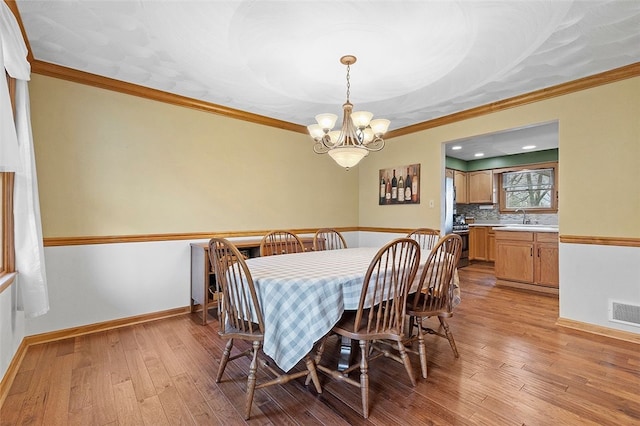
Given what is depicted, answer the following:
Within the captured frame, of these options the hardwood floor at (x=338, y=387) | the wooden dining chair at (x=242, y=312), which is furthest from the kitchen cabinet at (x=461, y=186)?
the wooden dining chair at (x=242, y=312)

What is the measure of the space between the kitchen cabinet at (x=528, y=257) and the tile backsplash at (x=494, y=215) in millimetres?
2116

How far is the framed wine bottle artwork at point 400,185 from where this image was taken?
4.27 m

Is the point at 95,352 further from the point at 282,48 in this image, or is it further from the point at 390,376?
the point at 282,48

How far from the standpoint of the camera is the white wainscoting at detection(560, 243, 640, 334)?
2.62 metres

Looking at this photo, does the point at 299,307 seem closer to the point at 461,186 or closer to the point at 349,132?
the point at 349,132

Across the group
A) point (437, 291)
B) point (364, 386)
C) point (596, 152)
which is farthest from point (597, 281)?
point (364, 386)

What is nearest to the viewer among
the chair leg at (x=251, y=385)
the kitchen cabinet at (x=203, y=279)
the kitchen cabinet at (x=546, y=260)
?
the chair leg at (x=251, y=385)

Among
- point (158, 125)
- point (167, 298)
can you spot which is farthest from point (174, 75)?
point (167, 298)

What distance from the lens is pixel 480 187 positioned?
660cm

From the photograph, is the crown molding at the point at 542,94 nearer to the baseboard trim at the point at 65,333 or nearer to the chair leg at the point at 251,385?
the chair leg at the point at 251,385

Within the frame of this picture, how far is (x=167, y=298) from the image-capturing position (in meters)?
3.16

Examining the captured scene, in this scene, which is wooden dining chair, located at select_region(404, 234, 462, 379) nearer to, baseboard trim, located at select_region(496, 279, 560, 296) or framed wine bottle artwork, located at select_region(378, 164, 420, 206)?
framed wine bottle artwork, located at select_region(378, 164, 420, 206)

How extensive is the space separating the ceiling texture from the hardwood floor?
2.30m

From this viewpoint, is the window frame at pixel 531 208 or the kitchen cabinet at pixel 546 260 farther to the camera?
the window frame at pixel 531 208
